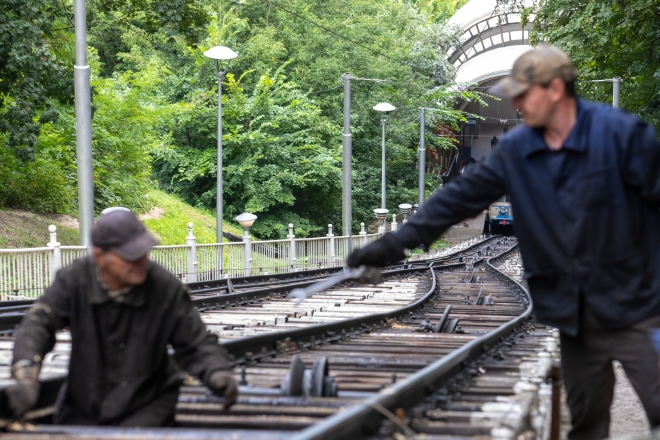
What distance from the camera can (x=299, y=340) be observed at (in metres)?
8.05

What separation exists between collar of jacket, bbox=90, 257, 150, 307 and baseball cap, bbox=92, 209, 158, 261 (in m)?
0.18

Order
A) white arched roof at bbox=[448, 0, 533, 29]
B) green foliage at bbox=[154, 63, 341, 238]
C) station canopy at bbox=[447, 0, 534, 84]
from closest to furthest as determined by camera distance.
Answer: green foliage at bbox=[154, 63, 341, 238] < station canopy at bbox=[447, 0, 534, 84] < white arched roof at bbox=[448, 0, 533, 29]

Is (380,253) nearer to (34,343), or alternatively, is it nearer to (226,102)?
(34,343)

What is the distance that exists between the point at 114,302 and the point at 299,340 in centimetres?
411

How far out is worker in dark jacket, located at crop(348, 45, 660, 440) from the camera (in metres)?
3.82

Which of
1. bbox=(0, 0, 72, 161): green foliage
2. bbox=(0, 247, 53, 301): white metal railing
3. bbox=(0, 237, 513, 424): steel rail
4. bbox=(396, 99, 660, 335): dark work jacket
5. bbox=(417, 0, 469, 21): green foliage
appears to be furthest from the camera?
bbox=(417, 0, 469, 21): green foliage

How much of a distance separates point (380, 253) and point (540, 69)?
1.12 metres

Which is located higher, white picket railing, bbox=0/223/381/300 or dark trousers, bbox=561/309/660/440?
dark trousers, bbox=561/309/660/440

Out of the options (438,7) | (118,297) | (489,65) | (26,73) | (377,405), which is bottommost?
(377,405)

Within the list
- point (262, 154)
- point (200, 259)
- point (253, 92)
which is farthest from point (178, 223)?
point (200, 259)

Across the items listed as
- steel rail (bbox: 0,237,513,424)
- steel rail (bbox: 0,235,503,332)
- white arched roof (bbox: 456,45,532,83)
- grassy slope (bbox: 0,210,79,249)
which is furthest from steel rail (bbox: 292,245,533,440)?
white arched roof (bbox: 456,45,532,83)

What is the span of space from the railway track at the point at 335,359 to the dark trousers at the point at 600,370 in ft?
2.89

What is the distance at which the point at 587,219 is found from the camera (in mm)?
3836

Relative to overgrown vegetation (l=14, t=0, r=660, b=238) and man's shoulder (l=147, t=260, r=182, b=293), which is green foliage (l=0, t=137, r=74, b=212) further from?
man's shoulder (l=147, t=260, r=182, b=293)
